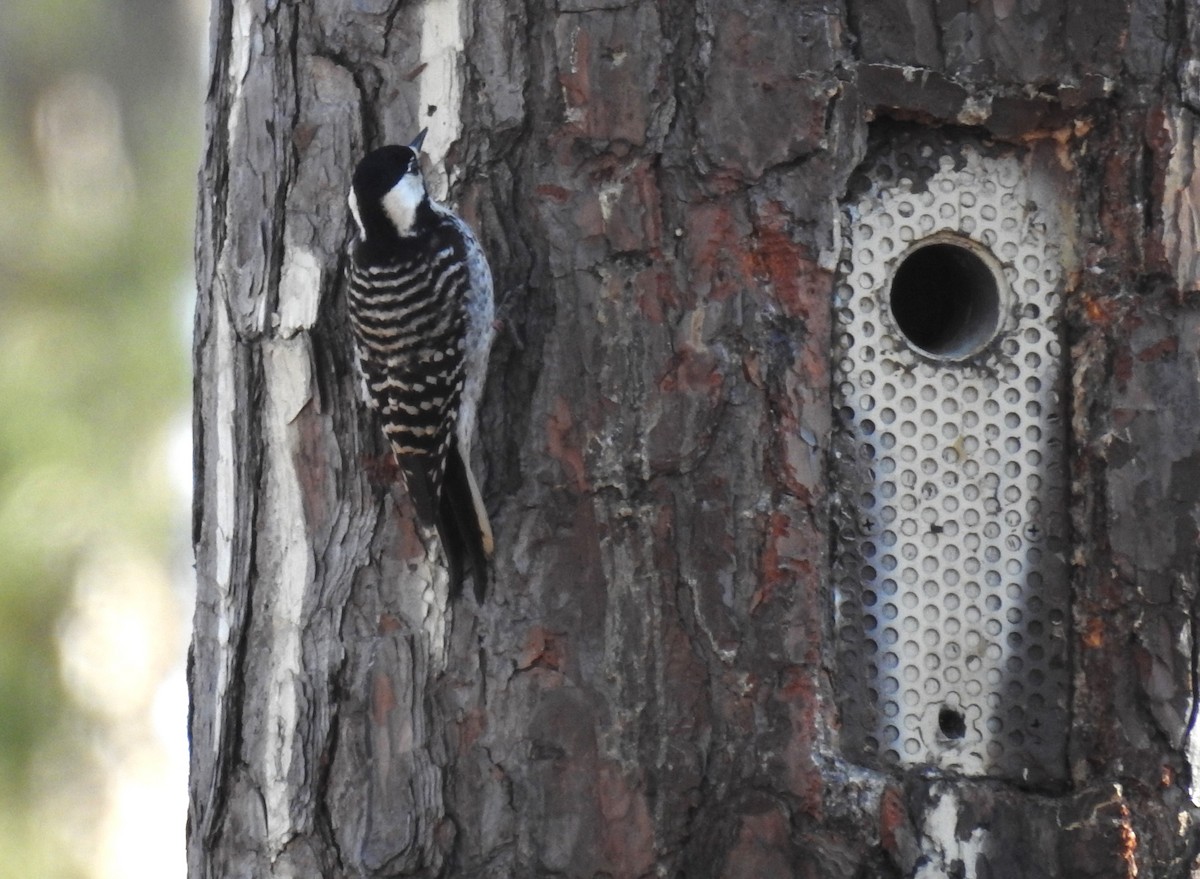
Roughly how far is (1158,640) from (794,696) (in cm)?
65

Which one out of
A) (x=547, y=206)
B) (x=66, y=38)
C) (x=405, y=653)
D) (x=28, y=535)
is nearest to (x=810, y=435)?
(x=547, y=206)

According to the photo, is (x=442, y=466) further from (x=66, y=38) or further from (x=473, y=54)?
(x=66, y=38)

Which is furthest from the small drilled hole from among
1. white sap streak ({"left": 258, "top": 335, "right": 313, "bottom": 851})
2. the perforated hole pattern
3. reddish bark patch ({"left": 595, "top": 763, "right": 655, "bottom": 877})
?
white sap streak ({"left": 258, "top": 335, "right": 313, "bottom": 851})

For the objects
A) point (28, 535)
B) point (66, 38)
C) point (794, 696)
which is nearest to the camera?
point (794, 696)

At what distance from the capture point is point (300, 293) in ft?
9.70

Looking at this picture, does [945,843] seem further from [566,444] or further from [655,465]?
[566,444]

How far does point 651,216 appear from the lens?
2.77 m

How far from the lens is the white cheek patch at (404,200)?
2.97 m

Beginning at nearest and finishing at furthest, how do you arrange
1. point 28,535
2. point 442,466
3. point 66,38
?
1. point 442,466
2. point 28,535
3. point 66,38

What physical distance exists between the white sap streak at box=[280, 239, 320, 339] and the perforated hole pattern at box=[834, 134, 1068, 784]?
970 millimetres

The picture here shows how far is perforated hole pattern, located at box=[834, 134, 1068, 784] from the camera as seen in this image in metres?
2.84

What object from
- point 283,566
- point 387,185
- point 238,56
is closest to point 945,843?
point 283,566

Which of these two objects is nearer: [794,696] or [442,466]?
[794,696]

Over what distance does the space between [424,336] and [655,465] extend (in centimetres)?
80
